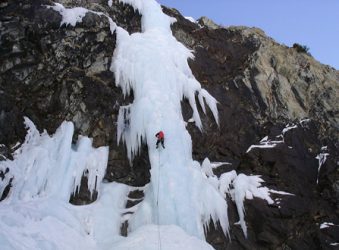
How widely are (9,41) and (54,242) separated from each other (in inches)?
289

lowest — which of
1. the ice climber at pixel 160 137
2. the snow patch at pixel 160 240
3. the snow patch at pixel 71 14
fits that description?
the snow patch at pixel 160 240

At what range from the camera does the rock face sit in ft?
47.2

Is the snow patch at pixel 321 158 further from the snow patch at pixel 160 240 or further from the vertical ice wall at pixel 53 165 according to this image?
the vertical ice wall at pixel 53 165

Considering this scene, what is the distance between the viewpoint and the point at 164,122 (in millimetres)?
14680

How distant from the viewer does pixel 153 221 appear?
12.6 meters

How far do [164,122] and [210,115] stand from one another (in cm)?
226

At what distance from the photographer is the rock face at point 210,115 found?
14383mm

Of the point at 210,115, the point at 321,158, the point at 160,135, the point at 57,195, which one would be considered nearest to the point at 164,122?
the point at 160,135

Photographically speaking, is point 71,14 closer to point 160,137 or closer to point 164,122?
point 164,122

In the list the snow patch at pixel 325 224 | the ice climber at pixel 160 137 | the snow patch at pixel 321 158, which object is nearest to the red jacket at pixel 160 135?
the ice climber at pixel 160 137

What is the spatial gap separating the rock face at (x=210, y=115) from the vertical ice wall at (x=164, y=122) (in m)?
0.41

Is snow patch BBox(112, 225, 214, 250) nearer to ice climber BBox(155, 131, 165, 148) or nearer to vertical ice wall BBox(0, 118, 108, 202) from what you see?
vertical ice wall BBox(0, 118, 108, 202)

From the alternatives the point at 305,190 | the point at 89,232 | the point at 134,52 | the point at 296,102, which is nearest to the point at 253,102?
the point at 296,102

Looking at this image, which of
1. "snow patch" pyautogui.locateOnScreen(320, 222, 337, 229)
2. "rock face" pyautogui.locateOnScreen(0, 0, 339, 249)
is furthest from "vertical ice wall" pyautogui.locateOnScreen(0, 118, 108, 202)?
"snow patch" pyautogui.locateOnScreen(320, 222, 337, 229)
